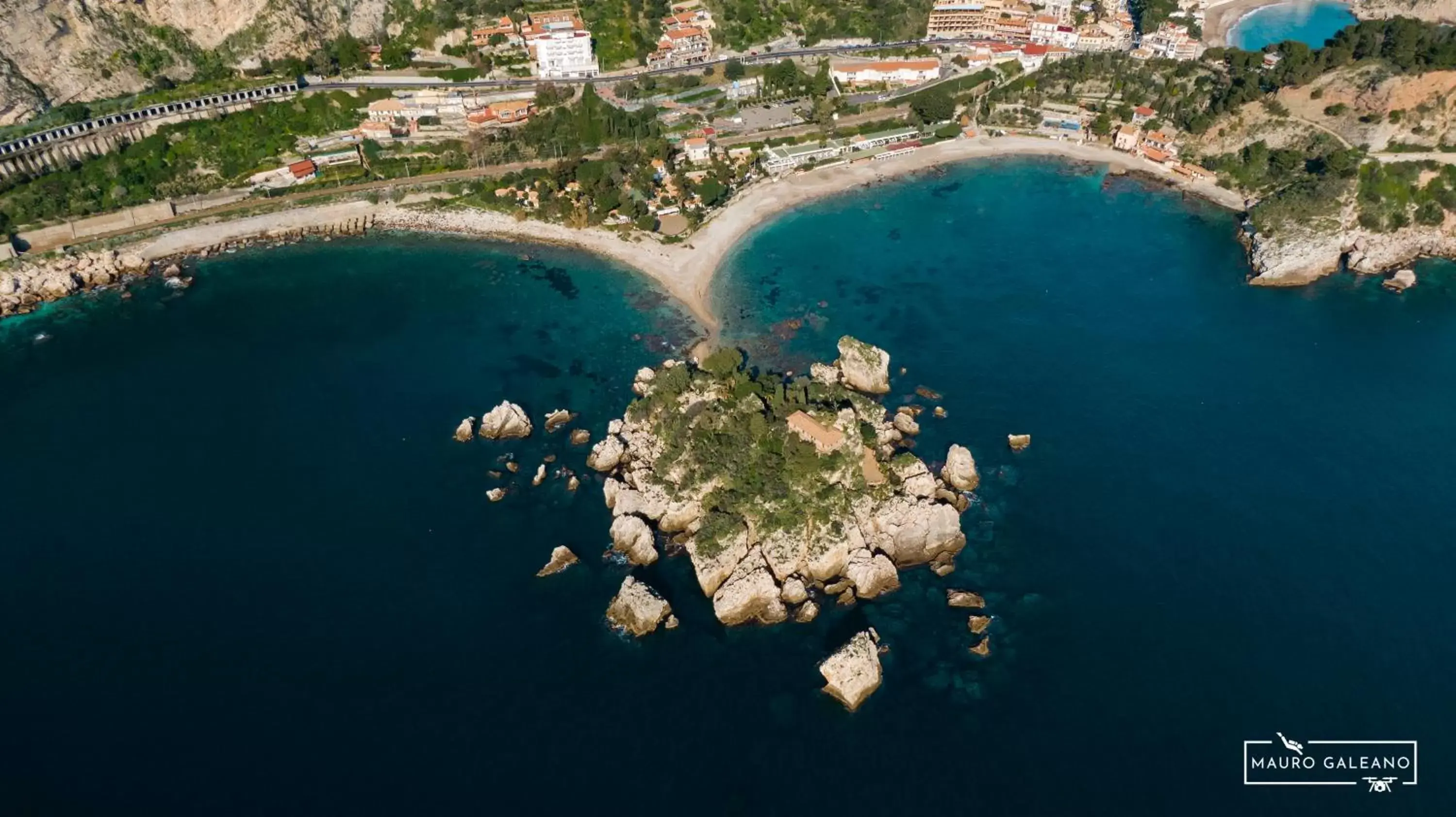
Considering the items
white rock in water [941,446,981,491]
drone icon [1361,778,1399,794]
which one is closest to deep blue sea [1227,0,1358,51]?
white rock in water [941,446,981,491]

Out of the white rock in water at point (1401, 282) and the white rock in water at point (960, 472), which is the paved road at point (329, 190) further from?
the white rock in water at point (1401, 282)

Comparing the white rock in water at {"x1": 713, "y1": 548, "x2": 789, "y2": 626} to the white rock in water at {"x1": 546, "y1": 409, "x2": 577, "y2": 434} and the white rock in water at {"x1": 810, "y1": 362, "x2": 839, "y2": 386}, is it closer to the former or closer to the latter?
the white rock in water at {"x1": 810, "y1": 362, "x2": 839, "y2": 386}

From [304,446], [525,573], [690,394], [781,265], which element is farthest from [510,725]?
[781,265]

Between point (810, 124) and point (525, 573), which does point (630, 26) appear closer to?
point (810, 124)

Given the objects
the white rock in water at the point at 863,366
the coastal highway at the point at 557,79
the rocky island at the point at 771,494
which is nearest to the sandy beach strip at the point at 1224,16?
the coastal highway at the point at 557,79

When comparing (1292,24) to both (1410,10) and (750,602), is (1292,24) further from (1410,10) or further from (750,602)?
(750,602)

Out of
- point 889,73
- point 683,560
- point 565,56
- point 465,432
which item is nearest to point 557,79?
point 565,56
